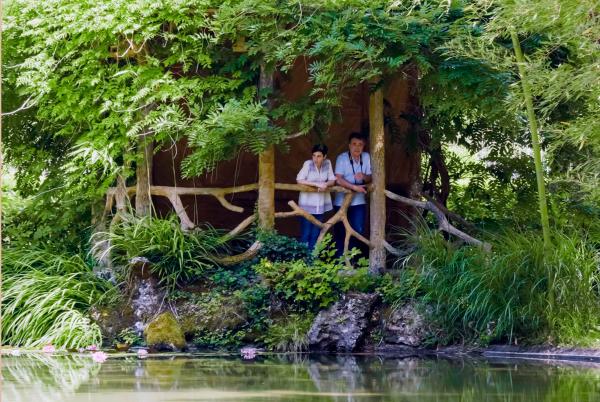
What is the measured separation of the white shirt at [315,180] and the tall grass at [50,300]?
2362 millimetres

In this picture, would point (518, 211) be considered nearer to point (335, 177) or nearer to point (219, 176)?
point (335, 177)

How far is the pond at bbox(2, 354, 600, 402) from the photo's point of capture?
6039mm

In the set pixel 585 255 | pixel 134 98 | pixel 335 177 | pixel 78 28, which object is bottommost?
pixel 585 255

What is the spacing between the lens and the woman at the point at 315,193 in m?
10.8

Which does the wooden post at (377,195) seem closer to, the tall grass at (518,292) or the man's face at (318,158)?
the man's face at (318,158)

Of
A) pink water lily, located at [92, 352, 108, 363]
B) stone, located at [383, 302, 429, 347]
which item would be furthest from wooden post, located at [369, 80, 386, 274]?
pink water lily, located at [92, 352, 108, 363]

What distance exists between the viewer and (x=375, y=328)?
32.7 ft

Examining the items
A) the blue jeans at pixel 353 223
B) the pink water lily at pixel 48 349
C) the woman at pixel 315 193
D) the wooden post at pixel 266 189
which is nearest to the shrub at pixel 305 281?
the wooden post at pixel 266 189

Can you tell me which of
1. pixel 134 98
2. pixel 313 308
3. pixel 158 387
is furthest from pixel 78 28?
pixel 158 387

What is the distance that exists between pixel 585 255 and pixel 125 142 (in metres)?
4.92

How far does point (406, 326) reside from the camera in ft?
32.1

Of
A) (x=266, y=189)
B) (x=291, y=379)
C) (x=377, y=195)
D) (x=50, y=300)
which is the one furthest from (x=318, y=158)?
(x=291, y=379)

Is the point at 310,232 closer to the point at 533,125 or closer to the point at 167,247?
the point at 167,247

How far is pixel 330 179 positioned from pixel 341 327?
6.19 feet
